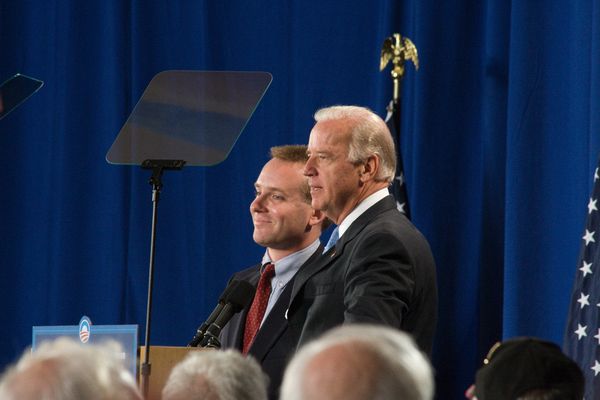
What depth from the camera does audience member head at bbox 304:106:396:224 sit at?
3432mm

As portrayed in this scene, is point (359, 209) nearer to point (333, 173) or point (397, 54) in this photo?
point (333, 173)

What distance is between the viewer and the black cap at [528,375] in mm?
1996

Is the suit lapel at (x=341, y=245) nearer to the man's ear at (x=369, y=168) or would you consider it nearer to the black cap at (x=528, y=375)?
the man's ear at (x=369, y=168)

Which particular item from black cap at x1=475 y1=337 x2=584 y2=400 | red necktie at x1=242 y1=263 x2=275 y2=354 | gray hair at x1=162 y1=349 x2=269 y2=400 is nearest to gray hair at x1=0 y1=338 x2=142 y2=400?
gray hair at x1=162 y1=349 x2=269 y2=400

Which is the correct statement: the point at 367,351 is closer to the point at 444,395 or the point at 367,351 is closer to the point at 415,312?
the point at 415,312

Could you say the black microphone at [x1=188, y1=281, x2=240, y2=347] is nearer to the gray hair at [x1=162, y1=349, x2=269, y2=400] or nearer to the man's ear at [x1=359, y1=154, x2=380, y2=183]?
the man's ear at [x1=359, y1=154, x2=380, y2=183]

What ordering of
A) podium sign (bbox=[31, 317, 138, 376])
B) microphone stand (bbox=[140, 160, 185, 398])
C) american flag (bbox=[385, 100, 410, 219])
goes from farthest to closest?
american flag (bbox=[385, 100, 410, 219]), podium sign (bbox=[31, 317, 138, 376]), microphone stand (bbox=[140, 160, 185, 398])

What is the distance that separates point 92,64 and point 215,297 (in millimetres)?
1421

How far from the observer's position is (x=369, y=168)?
347 centimetres

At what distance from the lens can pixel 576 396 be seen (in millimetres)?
2020

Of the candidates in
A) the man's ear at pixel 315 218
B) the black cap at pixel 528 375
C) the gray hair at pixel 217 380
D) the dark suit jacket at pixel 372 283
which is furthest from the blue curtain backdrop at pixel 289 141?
the gray hair at pixel 217 380

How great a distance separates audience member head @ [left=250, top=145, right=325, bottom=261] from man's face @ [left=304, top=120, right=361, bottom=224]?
59 cm

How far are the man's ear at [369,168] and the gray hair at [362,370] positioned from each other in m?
2.10

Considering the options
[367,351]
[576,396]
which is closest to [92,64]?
[576,396]
